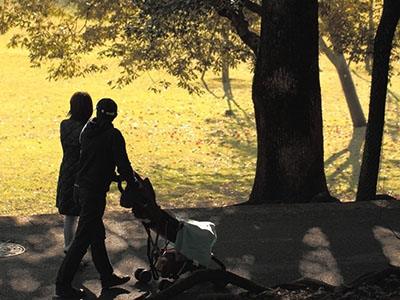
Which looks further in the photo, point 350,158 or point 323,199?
point 350,158

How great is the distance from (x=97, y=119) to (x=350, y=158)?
2332cm

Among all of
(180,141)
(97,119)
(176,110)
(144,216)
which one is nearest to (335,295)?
(144,216)

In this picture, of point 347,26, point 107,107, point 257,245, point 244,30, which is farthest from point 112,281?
point 347,26

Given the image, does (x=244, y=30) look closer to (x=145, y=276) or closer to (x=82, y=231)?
(x=145, y=276)

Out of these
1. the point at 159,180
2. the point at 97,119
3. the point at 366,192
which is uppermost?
the point at 97,119

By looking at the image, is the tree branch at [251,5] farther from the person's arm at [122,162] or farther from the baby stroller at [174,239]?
the person's arm at [122,162]

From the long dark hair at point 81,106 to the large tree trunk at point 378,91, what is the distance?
19.0 ft

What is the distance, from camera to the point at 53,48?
20.8m

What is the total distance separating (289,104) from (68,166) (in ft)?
15.1

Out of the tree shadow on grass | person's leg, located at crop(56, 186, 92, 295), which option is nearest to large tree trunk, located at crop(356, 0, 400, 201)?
person's leg, located at crop(56, 186, 92, 295)

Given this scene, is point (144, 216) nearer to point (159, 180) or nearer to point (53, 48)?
point (53, 48)

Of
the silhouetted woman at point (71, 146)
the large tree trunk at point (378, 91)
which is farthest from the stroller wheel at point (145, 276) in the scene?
the large tree trunk at point (378, 91)

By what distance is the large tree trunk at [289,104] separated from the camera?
1186cm

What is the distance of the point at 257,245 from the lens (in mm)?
9266
